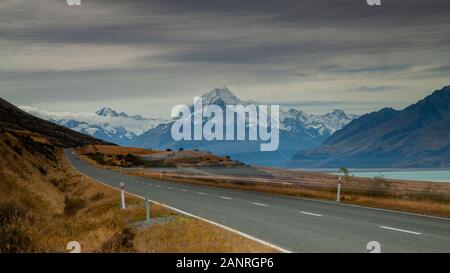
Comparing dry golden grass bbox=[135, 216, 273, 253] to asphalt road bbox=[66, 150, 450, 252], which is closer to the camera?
dry golden grass bbox=[135, 216, 273, 253]

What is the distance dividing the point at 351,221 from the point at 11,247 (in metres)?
10.1

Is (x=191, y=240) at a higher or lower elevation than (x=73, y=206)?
higher

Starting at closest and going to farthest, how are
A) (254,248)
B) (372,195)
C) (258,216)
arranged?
(254,248)
(258,216)
(372,195)

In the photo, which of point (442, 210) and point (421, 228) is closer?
point (421, 228)

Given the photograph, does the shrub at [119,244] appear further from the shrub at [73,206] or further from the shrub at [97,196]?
the shrub at [97,196]

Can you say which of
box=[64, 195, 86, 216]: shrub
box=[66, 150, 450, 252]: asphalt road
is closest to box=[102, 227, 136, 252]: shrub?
box=[66, 150, 450, 252]: asphalt road

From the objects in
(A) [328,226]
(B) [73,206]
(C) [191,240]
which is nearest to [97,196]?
(B) [73,206]

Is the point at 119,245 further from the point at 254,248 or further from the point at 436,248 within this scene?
the point at 436,248

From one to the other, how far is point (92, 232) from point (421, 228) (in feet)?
31.5

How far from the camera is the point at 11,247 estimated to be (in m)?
13.2

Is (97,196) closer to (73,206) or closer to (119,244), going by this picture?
(73,206)

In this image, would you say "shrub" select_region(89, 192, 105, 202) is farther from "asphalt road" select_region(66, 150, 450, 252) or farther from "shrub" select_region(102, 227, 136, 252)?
"shrub" select_region(102, 227, 136, 252)
